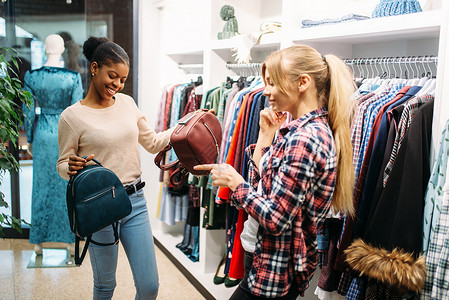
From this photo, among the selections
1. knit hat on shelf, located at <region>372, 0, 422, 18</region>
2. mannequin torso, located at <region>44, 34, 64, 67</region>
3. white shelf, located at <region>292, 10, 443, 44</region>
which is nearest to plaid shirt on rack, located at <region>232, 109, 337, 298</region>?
white shelf, located at <region>292, 10, 443, 44</region>

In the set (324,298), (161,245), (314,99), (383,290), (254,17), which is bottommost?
(161,245)

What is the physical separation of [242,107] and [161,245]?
2037mm

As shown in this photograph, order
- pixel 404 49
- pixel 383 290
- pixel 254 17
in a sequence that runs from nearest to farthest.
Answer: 1. pixel 383 290
2. pixel 404 49
3. pixel 254 17

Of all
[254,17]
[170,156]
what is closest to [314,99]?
[254,17]

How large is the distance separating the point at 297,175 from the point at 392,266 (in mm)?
561

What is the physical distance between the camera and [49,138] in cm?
358

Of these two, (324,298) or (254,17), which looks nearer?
(324,298)

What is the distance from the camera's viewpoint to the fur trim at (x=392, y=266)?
1542mm

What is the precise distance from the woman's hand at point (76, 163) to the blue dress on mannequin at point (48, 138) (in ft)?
6.31

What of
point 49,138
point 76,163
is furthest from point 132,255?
point 49,138

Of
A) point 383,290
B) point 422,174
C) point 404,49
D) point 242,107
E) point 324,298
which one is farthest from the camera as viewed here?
point 242,107

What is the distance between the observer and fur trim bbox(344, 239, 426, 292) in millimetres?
1542

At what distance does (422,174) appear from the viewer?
5.34 ft

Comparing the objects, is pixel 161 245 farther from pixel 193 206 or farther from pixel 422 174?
pixel 422 174
